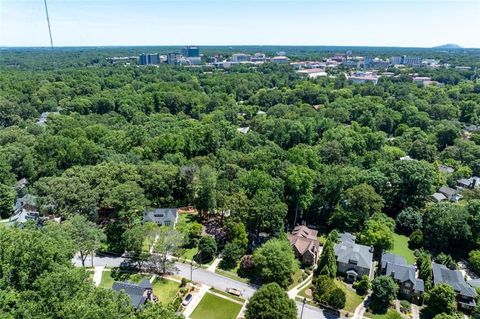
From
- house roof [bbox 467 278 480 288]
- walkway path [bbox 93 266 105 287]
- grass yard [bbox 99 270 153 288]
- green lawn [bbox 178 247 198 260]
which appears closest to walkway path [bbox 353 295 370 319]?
house roof [bbox 467 278 480 288]

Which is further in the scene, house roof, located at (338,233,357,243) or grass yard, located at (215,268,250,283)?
house roof, located at (338,233,357,243)

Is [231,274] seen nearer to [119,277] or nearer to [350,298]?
[119,277]

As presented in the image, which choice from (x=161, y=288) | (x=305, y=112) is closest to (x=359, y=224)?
(x=161, y=288)

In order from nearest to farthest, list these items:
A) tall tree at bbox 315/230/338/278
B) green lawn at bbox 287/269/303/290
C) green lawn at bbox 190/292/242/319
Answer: green lawn at bbox 190/292/242/319 → tall tree at bbox 315/230/338/278 → green lawn at bbox 287/269/303/290

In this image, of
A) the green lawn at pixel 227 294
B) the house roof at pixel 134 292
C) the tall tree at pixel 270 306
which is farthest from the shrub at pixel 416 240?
the house roof at pixel 134 292

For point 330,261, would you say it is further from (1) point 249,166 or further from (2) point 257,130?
(2) point 257,130

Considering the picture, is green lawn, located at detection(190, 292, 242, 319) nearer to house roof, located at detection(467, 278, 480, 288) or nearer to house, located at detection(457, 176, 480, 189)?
house roof, located at detection(467, 278, 480, 288)
